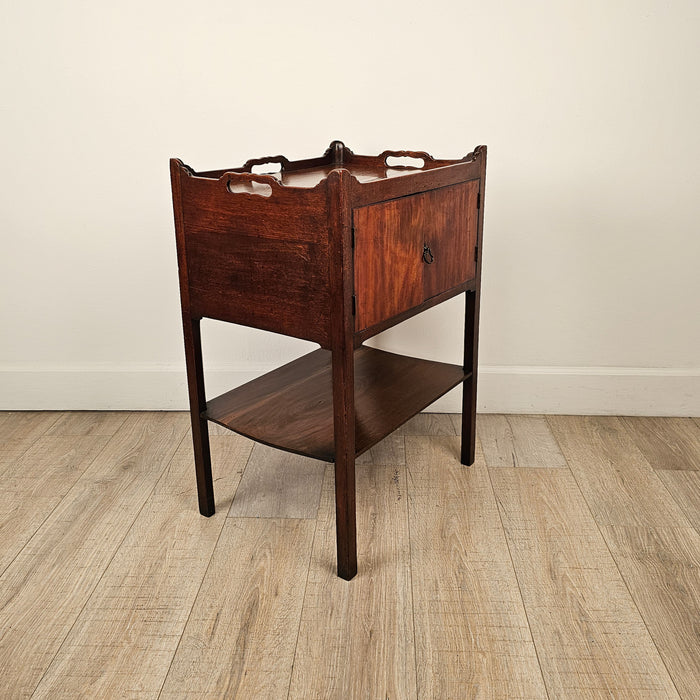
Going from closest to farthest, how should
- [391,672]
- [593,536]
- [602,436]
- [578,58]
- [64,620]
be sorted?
[391,672], [64,620], [593,536], [578,58], [602,436]

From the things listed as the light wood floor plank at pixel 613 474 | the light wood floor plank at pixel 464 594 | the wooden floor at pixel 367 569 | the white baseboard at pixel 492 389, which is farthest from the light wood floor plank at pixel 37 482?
the light wood floor plank at pixel 613 474

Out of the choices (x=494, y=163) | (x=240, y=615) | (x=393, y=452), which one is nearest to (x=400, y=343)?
(x=393, y=452)

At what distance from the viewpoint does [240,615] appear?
1407mm

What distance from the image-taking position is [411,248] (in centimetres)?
148

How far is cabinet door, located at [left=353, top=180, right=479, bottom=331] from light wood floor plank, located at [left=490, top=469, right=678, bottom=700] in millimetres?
561

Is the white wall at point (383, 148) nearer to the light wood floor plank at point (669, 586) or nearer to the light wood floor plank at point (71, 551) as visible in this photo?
the light wood floor plank at point (71, 551)

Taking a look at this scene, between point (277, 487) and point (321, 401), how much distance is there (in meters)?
0.28

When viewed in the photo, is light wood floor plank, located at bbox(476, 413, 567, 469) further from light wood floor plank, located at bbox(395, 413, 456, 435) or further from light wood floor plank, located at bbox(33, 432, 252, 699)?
light wood floor plank, located at bbox(33, 432, 252, 699)

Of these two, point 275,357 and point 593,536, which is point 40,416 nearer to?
point 275,357

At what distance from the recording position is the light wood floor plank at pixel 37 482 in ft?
5.55

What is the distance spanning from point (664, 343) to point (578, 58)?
2.77 feet

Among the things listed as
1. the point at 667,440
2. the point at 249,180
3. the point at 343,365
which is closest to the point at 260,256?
the point at 249,180

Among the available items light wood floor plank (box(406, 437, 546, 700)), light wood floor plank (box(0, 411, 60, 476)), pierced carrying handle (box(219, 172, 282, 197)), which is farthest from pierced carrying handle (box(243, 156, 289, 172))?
light wood floor plank (box(0, 411, 60, 476))

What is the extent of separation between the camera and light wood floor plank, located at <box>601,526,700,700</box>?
50.5 inches
